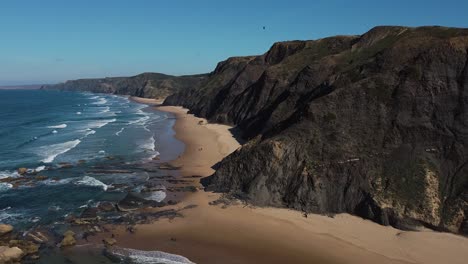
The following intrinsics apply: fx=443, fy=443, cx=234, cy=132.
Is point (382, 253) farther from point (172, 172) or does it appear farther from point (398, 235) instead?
point (172, 172)

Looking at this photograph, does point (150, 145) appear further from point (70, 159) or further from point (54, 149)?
point (54, 149)

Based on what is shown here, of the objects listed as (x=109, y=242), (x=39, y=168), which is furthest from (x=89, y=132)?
(x=109, y=242)

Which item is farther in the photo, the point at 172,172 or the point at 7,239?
the point at 172,172

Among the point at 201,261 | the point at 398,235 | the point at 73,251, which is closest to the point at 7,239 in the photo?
the point at 73,251

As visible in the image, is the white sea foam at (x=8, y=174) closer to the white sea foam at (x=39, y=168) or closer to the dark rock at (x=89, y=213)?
the white sea foam at (x=39, y=168)

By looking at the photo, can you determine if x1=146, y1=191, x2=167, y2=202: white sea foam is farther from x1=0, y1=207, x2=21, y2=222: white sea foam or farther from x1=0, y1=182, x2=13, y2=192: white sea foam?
x1=0, y1=182, x2=13, y2=192: white sea foam

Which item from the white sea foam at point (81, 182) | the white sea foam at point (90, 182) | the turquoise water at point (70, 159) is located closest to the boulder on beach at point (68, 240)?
the turquoise water at point (70, 159)
